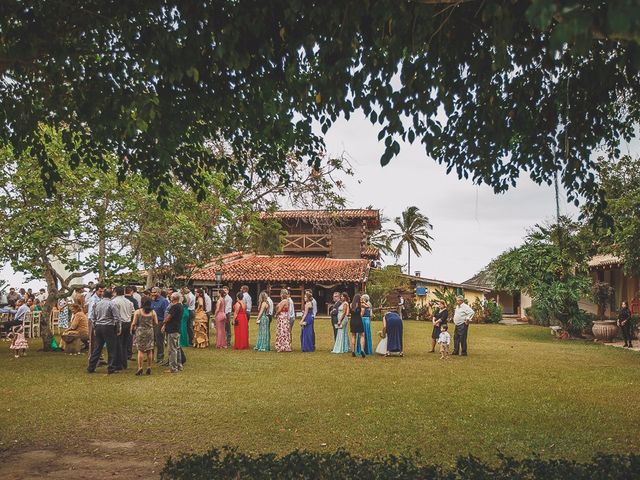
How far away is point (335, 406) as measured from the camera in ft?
28.5

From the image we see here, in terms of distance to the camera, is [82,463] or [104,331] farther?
[104,331]

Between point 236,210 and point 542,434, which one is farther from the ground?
point 236,210

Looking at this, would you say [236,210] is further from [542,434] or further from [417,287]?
[417,287]

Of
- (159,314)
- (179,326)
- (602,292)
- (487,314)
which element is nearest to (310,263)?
(487,314)

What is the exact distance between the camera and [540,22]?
88.1 inches

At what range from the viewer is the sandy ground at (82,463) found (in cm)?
570

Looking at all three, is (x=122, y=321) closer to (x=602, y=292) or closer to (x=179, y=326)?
(x=179, y=326)

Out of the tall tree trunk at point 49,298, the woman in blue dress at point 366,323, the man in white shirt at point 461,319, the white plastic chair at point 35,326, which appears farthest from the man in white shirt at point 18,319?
the man in white shirt at point 461,319

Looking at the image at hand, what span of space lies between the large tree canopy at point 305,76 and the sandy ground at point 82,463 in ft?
10.2

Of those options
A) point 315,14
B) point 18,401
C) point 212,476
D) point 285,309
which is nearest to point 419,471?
point 212,476

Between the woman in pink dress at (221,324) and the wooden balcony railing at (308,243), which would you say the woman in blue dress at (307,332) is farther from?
the wooden balcony railing at (308,243)

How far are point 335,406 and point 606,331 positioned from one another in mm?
16052

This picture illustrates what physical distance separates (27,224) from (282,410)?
884cm

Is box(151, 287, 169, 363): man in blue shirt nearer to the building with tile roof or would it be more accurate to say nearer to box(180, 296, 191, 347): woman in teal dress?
box(180, 296, 191, 347): woman in teal dress
